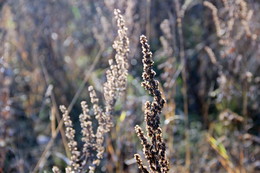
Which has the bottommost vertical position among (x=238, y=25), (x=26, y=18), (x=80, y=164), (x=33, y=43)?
(x=80, y=164)

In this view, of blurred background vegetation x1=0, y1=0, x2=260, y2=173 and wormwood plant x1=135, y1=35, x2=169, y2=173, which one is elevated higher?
blurred background vegetation x1=0, y1=0, x2=260, y2=173

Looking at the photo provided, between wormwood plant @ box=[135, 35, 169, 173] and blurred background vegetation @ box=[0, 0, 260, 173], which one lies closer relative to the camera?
wormwood plant @ box=[135, 35, 169, 173]

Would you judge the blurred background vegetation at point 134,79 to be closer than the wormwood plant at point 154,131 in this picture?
No

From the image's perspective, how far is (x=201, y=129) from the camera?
9.30ft

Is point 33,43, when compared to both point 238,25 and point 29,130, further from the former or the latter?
point 238,25

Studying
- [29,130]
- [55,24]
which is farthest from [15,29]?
[29,130]

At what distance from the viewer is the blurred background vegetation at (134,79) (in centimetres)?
218

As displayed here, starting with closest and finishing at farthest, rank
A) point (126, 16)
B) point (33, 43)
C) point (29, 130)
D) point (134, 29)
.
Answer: point (126, 16) → point (134, 29) → point (29, 130) → point (33, 43)

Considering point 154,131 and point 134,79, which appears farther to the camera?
point 134,79

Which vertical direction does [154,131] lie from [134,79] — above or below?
below

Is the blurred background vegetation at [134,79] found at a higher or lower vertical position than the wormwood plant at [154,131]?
higher

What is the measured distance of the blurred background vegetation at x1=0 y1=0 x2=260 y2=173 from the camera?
218 cm

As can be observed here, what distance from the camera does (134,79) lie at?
2582mm

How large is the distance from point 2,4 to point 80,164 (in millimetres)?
1869
